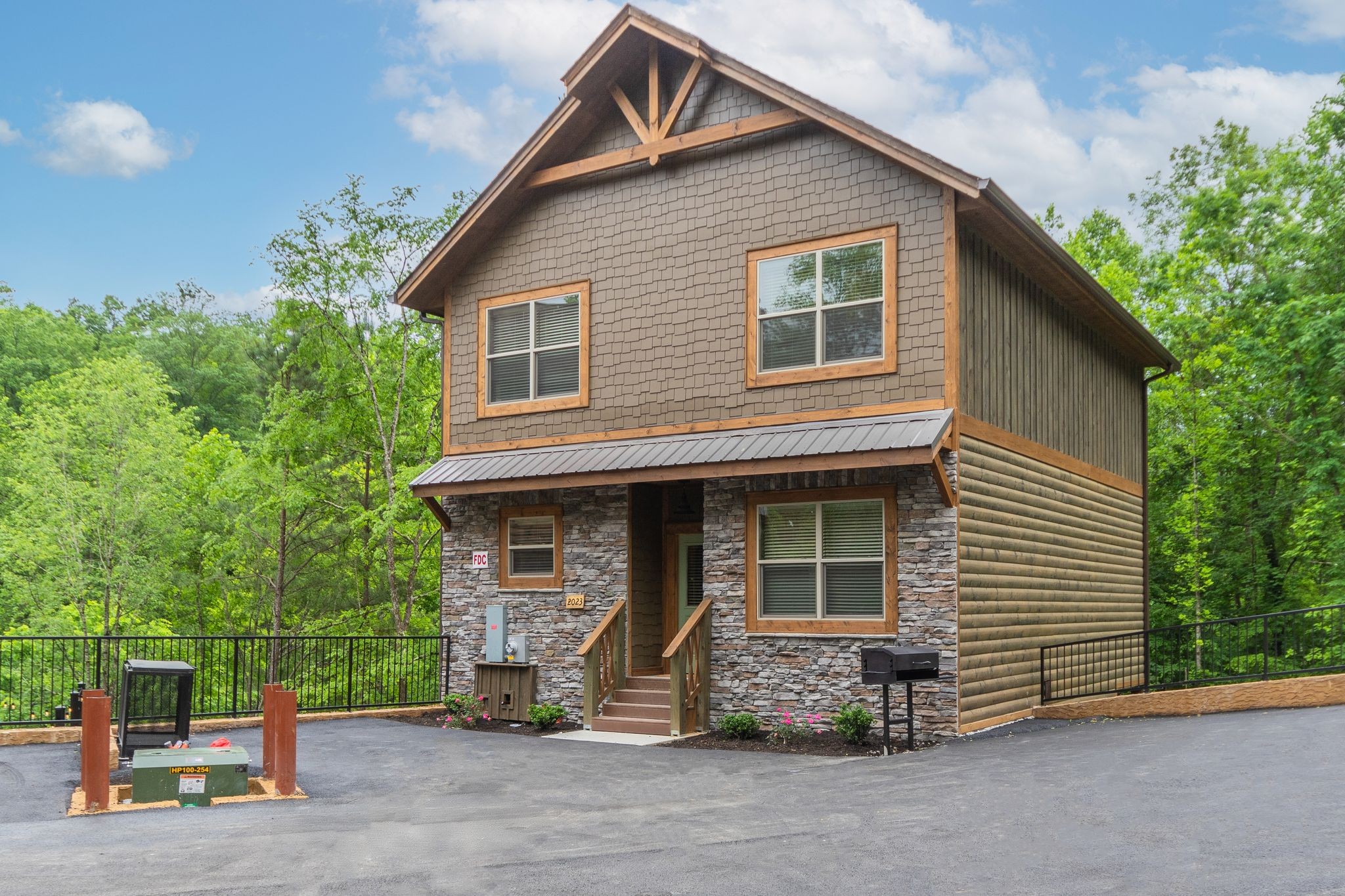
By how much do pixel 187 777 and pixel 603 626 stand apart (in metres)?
5.97

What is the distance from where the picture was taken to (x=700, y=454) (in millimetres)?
13711

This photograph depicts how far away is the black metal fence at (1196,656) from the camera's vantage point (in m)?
15.5

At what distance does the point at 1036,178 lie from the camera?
8138cm

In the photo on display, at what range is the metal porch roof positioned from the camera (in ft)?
40.8

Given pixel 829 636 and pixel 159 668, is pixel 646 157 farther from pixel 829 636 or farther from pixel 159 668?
pixel 159 668

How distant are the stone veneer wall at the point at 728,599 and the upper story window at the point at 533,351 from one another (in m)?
1.35

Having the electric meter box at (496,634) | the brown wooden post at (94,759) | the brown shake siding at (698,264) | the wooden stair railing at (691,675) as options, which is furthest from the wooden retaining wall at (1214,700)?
the brown wooden post at (94,759)

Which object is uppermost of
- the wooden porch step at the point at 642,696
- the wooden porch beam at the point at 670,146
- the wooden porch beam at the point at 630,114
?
the wooden porch beam at the point at 630,114

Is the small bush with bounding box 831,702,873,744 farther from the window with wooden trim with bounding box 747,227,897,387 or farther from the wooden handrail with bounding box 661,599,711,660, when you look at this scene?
the window with wooden trim with bounding box 747,227,897,387

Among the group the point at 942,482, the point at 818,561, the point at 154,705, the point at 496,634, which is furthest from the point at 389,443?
the point at 942,482

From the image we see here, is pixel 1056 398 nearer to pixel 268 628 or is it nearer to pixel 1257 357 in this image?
pixel 1257 357

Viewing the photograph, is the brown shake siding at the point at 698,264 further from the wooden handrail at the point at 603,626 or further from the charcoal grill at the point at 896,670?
the charcoal grill at the point at 896,670

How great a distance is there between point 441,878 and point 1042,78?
288 feet

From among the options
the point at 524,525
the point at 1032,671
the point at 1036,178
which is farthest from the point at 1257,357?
the point at 1036,178
